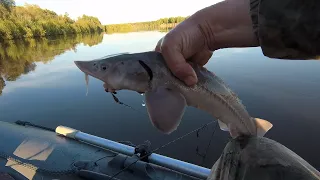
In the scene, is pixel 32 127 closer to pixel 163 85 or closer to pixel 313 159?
pixel 163 85

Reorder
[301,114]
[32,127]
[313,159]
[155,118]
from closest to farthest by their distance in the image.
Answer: [155,118], [32,127], [313,159], [301,114]

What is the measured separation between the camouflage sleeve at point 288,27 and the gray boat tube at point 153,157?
2.31 m

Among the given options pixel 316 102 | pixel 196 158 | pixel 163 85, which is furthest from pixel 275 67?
pixel 163 85

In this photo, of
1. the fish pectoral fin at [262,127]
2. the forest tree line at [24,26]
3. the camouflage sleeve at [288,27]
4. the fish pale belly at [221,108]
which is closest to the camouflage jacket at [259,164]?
the fish pale belly at [221,108]

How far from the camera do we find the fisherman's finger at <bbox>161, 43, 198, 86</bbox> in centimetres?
168

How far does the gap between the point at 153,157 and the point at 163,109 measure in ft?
6.88

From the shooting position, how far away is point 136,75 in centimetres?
175

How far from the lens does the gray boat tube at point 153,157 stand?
3.31m

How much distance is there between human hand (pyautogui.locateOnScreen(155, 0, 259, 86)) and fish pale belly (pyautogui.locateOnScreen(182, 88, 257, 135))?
122 millimetres

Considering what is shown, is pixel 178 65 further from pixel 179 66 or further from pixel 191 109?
pixel 191 109

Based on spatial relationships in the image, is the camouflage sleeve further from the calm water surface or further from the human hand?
the calm water surface

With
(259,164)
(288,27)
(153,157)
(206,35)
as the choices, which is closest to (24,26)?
(153,157)

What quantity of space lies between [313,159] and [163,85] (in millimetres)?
5573

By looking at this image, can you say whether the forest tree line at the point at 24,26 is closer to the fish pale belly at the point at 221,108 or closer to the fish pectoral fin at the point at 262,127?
the fish pale belly at the point at 221,108
